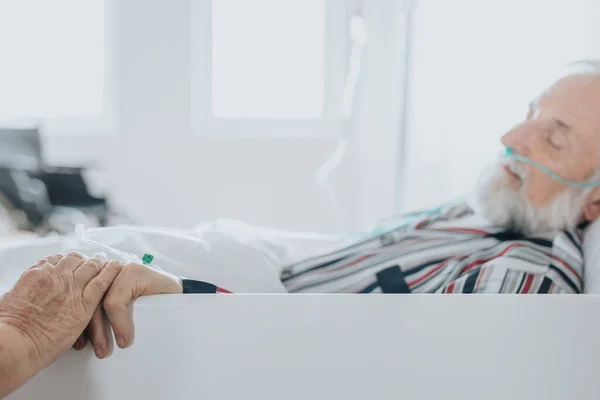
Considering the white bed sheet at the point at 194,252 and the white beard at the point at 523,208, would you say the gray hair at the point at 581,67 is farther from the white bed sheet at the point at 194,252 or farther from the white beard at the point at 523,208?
the white bed sheet at the point at 194,252

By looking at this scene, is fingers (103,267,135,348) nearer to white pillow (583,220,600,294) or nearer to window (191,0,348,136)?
white pillow (583,220,600,294)

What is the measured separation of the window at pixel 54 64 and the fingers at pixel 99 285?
3.51m

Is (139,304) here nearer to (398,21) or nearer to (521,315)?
(521,315)

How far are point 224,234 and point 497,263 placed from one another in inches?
21.7

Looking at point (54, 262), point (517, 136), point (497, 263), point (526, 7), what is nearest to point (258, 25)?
point (526, 7)

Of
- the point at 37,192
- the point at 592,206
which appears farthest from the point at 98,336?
the point at 37,192

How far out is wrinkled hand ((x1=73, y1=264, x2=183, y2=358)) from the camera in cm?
74

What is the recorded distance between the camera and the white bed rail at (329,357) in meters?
0.76

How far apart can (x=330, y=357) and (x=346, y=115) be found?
11.1ft

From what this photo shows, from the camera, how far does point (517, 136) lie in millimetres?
1540

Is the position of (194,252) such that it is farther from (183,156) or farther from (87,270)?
(183,156)

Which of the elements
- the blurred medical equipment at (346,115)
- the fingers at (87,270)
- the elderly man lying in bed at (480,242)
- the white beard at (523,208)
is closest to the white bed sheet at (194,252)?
the elderly man lying in bed at (480,242)

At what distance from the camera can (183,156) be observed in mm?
4102

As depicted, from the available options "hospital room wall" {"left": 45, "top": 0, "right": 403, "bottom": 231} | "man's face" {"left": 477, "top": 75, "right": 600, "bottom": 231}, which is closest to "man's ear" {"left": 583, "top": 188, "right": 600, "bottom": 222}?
"man's face" {"left": 477, "top": 75, "right": 600, "bottom": 231}
